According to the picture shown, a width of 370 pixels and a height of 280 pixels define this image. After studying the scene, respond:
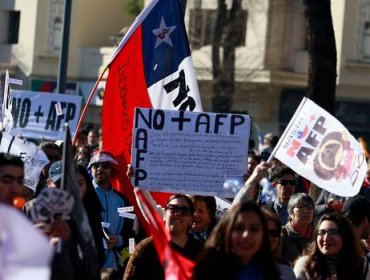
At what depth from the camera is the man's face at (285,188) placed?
1148 centimetres

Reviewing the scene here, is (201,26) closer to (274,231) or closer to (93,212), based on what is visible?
(93,212)

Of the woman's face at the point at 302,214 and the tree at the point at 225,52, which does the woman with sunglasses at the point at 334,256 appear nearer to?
the woman's face at the point at 302,214

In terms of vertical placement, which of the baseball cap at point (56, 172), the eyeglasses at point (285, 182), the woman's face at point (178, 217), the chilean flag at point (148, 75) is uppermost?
the chilean flag at point (148, 75)

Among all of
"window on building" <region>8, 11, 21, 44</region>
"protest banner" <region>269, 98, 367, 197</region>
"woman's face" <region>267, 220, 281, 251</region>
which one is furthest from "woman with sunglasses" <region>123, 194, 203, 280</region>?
"window on building" <region>8, 11, 21, 44</region>

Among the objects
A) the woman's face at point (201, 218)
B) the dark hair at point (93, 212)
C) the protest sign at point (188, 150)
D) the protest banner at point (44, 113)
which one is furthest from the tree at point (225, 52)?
the dark hair at point (93, 212)

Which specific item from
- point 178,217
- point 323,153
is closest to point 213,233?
point 178,217

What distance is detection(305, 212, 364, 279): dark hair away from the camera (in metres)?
7.95

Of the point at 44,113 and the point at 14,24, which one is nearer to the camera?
the point at 44,113

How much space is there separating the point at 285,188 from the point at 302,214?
1537 mm

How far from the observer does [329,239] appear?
8.02 m

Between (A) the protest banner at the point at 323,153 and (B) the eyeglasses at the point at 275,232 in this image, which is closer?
(B) the eyeglasses at the point at 275,232

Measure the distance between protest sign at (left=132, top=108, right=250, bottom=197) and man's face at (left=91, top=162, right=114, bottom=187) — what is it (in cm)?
75

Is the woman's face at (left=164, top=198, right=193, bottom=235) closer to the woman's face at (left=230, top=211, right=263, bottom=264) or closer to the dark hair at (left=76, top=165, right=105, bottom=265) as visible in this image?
the dark hair at (left=76, top=165, right=105, bottom=265)

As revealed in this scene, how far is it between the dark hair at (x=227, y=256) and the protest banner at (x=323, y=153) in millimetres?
2898
